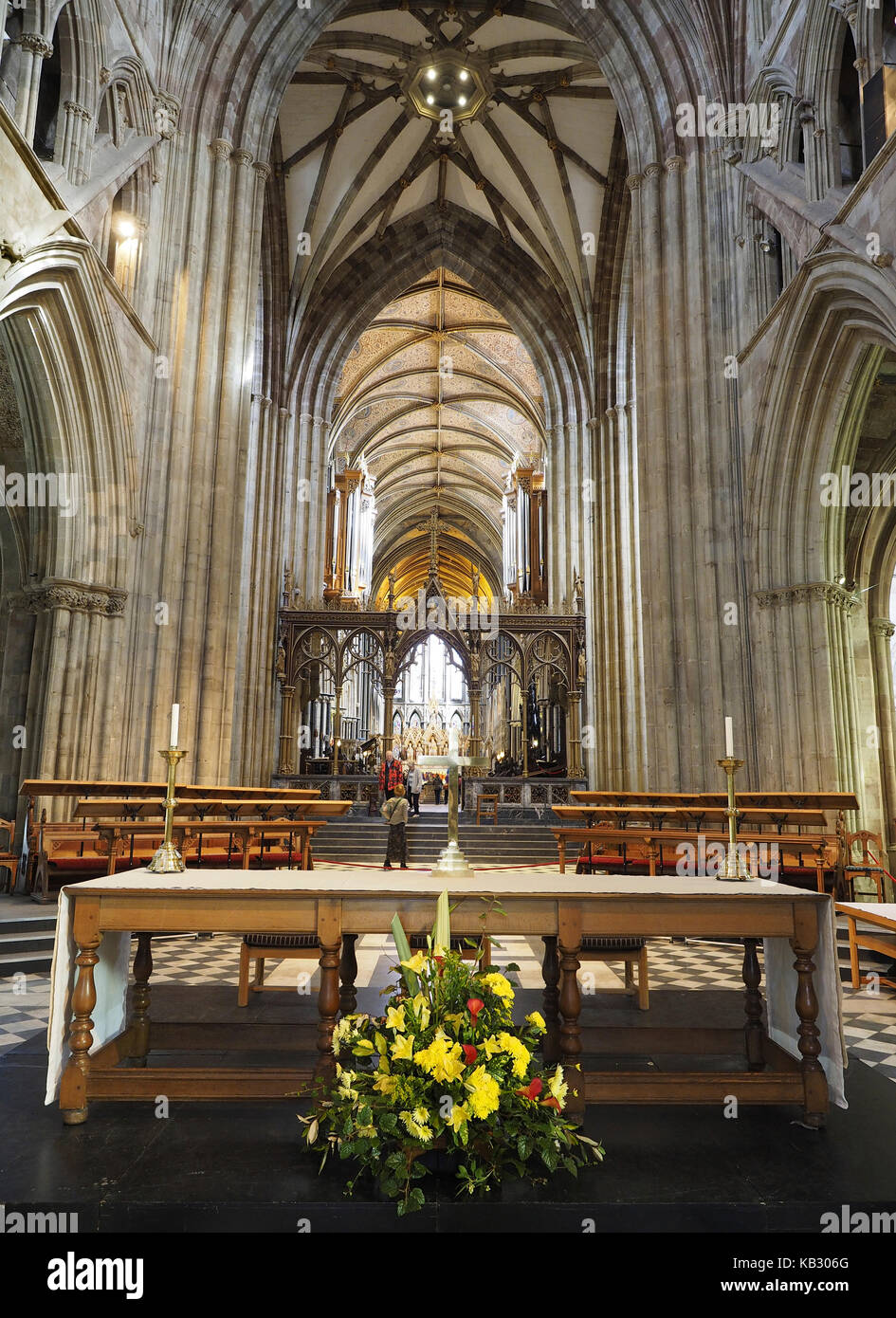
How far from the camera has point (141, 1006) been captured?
3578 mm

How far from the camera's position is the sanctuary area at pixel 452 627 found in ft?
8.59

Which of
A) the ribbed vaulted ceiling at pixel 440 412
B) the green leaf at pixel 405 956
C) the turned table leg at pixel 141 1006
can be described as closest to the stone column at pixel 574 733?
the ribbed vaulted ceiling at pixel 440 412

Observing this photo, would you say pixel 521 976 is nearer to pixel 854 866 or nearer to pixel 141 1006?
pixel 141 1006

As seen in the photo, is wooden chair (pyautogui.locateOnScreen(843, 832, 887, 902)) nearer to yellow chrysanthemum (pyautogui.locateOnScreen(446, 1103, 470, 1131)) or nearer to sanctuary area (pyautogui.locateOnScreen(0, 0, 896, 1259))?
sanctuary area (pyautogui.locateOnScreen(0, 0, 896, 1259))

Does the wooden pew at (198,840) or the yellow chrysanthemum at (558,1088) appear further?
the wooden pew at (198,840)

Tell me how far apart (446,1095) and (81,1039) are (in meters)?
1.36

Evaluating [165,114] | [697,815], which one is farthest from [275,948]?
[165,114]

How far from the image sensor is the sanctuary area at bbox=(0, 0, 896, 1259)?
8.59 feet

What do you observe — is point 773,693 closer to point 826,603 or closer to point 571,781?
point 826,603

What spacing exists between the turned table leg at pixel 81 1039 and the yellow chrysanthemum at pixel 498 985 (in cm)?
134

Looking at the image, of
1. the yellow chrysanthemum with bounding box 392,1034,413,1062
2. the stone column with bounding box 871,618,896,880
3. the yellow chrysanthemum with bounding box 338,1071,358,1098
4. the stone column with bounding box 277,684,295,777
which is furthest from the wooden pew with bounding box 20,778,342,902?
the stone column with bounding box 871,618,896,880

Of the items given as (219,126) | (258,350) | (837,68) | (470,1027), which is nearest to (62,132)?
(219,126)

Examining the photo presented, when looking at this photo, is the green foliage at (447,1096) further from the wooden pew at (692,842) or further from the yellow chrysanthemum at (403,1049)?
the wooden pew at (692,842)

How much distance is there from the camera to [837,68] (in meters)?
8.77
